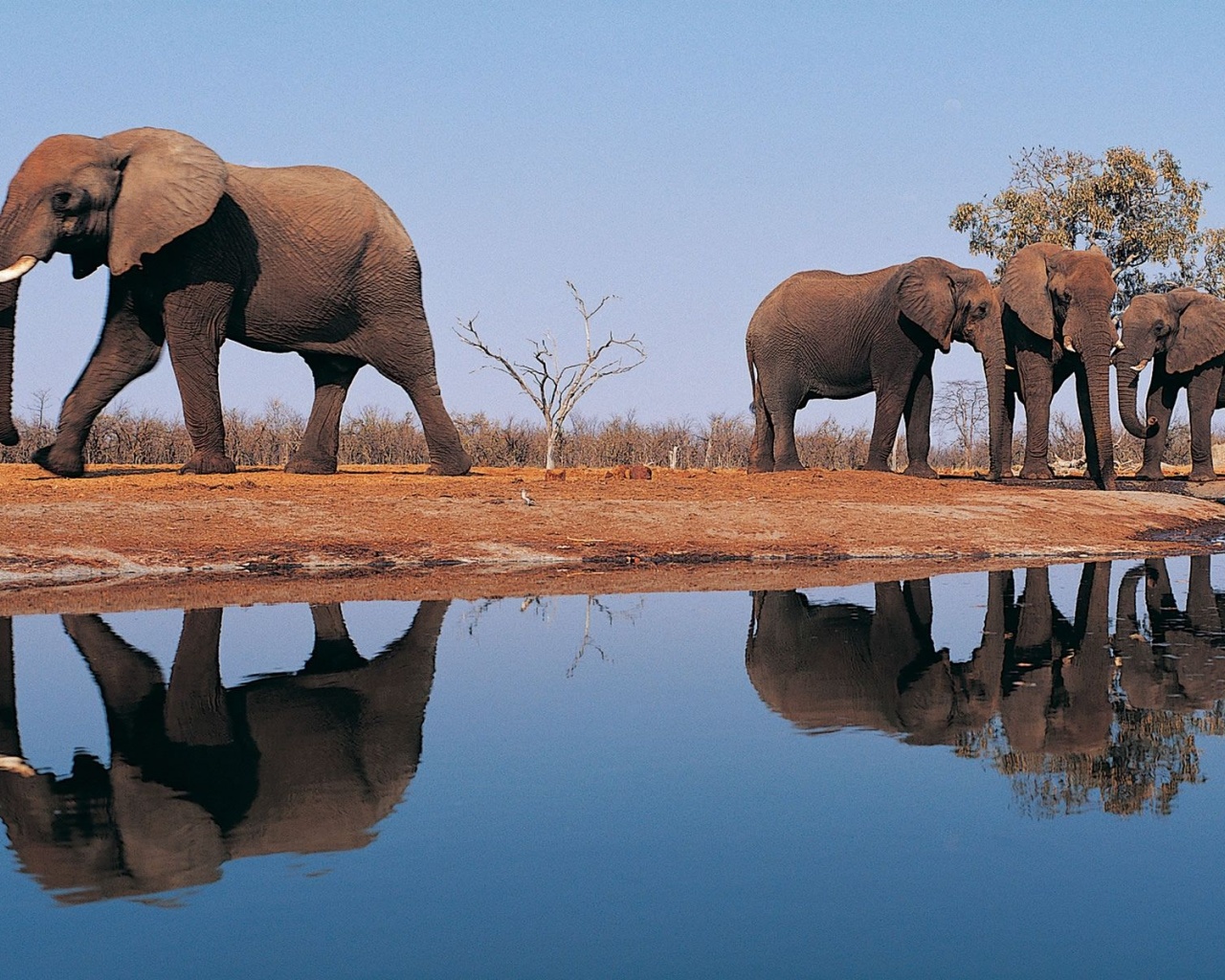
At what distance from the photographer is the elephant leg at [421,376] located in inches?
773

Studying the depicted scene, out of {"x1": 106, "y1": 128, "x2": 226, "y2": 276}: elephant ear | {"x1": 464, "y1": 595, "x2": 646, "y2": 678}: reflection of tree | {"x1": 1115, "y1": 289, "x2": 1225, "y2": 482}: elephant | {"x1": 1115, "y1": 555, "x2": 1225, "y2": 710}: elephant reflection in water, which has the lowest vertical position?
{"x1": 1115, "y1": 555, "x2": 1225, "y2": 710}: elephant reflection in water

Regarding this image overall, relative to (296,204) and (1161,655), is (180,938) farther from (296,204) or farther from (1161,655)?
(296,204)

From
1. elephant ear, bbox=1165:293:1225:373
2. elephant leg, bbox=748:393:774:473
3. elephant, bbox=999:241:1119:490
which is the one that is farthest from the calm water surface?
elephant ear, bbox=1165:293:1225:373

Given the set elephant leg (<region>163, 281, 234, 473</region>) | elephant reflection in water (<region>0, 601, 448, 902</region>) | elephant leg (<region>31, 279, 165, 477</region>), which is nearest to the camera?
elephant reflection in water (<region>0, 601, 448, 902</region>)

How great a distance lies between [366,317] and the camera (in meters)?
19.4

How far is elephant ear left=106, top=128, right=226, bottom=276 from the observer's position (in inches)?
657

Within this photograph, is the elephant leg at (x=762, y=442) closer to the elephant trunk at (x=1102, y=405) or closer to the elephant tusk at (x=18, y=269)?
the elephant trunk at (x=1102, y=405)

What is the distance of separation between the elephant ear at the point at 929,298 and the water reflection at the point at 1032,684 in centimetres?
1121

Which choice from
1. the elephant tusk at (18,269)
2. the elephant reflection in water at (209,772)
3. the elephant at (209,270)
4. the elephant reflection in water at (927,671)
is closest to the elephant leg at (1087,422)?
the elephant at (209,270)

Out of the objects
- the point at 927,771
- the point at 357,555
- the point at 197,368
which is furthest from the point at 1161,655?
the point at 197,368

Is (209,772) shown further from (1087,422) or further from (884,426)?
(1087,422)

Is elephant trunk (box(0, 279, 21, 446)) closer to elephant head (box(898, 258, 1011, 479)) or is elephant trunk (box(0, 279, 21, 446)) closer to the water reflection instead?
the water reflection

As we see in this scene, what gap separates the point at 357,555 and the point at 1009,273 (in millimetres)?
13893

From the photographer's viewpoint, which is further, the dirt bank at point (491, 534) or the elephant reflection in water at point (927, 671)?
the dirt bank at point (491, 534)
